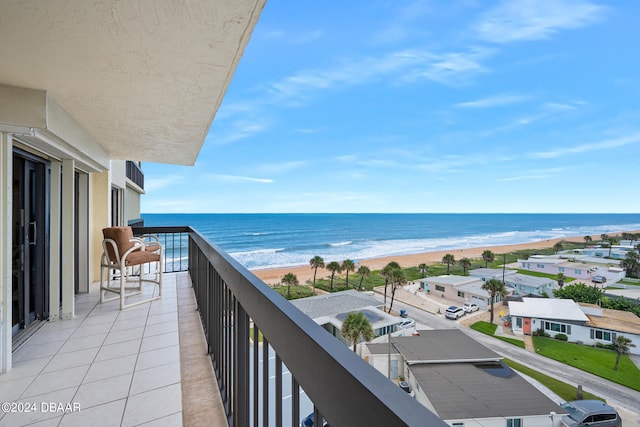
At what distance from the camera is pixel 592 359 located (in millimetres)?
10195

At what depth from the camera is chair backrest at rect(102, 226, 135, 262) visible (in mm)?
3312

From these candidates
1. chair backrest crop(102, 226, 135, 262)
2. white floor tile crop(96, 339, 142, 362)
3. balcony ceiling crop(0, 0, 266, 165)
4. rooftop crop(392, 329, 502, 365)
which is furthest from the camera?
rooftop crop(392, 329, 502, 365)

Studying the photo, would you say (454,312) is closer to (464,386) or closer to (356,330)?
(356,330)

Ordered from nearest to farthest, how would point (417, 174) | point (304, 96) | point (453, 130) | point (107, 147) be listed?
point (107, 147) < point (304, 96) < point (453, 130) < point (417, 174)

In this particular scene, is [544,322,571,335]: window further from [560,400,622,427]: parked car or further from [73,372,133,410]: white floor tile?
[73,372,133,410]: white floor tile

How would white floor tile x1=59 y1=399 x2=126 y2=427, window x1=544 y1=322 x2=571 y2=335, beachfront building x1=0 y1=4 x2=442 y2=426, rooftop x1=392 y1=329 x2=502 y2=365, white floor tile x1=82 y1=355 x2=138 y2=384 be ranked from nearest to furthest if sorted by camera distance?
beachfront building x1=0 y1=4 x2=442 y2=426
white floor tile x1=59 y1=399 x2=126 y2=427
white floor tile x1=82 y1=355 x2=138 y2=384
rooftop x1=392 y1=329 x2=502 y2=365
window x1=544 y1=322 x2=571 y2=335

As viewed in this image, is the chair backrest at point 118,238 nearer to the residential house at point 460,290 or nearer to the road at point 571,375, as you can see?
the road at point 571,375

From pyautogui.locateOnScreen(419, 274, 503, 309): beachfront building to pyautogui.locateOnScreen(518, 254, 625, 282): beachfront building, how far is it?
672 cm

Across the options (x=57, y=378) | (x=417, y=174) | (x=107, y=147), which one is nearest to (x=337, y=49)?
(x=107, y=147)

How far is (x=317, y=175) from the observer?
41344 millimetres

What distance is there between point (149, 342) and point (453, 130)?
37668mm

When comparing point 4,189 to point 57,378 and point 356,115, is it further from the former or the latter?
point 356,115

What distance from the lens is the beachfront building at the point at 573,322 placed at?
36.1ft

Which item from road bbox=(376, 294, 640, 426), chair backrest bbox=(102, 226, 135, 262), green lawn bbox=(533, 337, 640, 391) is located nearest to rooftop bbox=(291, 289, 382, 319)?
road bbox=(376, 294, 640, 426)
